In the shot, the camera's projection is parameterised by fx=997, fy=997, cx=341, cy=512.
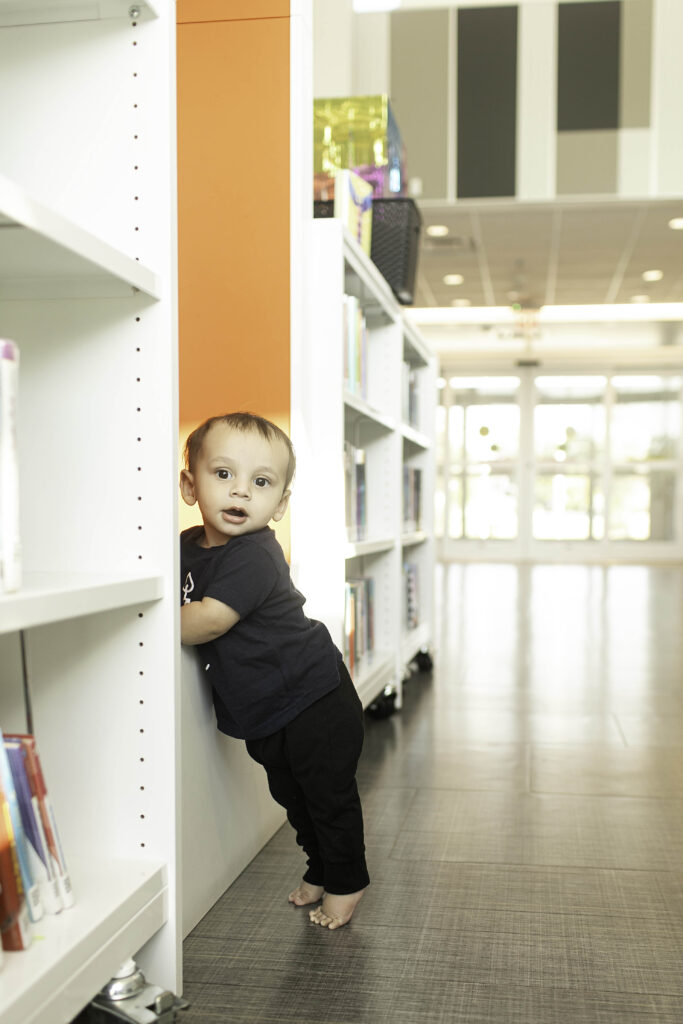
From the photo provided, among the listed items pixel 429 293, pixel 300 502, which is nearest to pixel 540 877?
pixel 300 502

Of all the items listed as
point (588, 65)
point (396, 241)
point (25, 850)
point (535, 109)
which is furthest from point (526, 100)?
point (25, 850)

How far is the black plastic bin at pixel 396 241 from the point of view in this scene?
3.21m

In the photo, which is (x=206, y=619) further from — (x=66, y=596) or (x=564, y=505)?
(x=564, y=505)

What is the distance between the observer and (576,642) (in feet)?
16.6

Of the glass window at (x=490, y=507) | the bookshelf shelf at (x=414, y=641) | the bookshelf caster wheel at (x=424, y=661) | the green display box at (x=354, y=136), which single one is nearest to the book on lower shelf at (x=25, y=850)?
the bookshelf shelf at (x=414, y=641)

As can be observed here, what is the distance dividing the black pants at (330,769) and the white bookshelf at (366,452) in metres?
0.49

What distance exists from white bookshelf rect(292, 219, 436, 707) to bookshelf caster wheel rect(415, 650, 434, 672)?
2.0 inches

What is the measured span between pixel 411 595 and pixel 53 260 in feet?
9.93

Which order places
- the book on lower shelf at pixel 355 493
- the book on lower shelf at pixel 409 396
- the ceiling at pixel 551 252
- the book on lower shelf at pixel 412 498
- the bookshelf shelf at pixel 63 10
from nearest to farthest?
the bookshelf shelf at pixel 63 10 < the book on lower shelf at pixel 355 493 < the book on lower shelf at pixel 409 396 < the book on lower shelf at pixel 412 498 < the ceiling at pixel 551 252

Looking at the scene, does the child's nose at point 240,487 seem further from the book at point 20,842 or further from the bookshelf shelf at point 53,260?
the book at point 20,842

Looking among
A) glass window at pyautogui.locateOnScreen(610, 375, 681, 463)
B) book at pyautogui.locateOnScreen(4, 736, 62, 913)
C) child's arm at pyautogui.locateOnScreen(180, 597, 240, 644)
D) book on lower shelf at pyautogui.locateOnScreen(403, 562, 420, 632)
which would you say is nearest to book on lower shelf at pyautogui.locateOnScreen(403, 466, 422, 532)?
book on lower shelf at pyautogui.locateOnScreen(403, 562, 420, 632)

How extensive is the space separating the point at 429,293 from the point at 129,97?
9418 millimetres

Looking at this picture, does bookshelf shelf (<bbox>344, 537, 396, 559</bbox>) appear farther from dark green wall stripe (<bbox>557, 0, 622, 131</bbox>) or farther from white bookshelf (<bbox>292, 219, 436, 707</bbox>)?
dark green wall stripe (<bbox>557, 0, 622, 131</bbox>)

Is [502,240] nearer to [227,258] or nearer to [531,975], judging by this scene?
[227,258]
